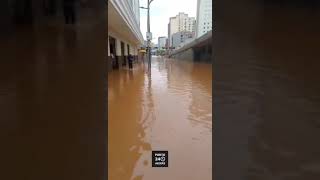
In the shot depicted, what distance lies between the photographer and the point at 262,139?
245 centimetres

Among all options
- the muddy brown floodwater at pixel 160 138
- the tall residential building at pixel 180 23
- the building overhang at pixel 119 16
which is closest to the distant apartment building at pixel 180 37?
the tall residential building at pixel 180 23

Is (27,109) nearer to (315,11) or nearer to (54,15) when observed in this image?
(54,15)

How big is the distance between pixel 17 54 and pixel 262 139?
155cm

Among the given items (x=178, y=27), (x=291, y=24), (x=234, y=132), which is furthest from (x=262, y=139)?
(x=178, y=27)

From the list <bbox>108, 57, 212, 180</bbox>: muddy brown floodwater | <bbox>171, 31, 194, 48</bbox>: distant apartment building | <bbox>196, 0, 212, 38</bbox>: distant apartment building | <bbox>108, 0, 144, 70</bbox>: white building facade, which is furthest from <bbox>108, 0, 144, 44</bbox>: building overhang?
<bbox>171, 31, 194, 48</bbox>: distant apartment building

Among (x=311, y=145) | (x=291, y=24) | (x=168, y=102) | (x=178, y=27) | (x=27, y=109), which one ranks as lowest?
(x=168, y=102)

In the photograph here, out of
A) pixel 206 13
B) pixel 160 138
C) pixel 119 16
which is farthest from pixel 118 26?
pixel 160 138

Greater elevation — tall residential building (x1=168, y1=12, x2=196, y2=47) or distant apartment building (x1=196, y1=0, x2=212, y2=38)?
tall residential building (x1=168, y1=12, x2=196, y2=47)

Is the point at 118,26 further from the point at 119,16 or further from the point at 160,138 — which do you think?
the point at 160,138

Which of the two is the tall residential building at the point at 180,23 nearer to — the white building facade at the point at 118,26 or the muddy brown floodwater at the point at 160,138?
the white building facade at the point at 118,26

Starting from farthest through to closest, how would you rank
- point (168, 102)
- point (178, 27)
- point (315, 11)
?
point (178, 27) < point (168, 102) < point (315, 11)

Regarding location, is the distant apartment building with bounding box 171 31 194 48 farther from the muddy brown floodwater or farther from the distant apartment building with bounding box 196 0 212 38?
the muddy brown floodwater

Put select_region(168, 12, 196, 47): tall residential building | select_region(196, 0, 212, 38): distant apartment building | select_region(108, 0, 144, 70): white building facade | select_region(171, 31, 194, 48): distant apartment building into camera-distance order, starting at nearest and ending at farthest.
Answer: select_region(196, 0, 212, 38): distant apartment building
select_region(108, 0, 144, 70): white building facade
select_region(171, 31, 194, 48): distant apartment building
select_region(168, 12, 196, 47): tall residential building

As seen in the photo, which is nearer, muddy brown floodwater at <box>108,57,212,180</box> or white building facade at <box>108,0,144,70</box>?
muddy brown floodwater at <box>108,57,212,180</box>
